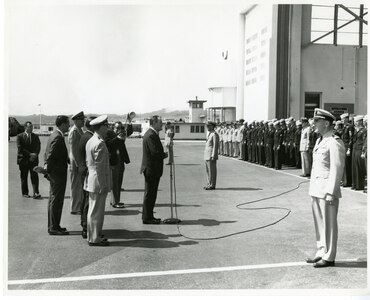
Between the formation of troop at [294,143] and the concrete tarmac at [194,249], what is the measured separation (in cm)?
136

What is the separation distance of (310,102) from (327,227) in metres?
21.4

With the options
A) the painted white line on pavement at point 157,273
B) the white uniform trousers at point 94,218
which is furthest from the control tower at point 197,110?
the painted white line on pavement at point 157,273

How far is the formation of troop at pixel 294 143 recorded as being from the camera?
11.5m

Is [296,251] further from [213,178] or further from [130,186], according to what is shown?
[130,186]

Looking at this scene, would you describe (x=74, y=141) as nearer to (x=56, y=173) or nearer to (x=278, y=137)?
(x=56, y=173)

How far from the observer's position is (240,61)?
29125 millimetres

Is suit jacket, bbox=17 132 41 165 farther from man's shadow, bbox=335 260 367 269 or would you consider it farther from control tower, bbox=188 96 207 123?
control tower, bbox=188 96 207 123

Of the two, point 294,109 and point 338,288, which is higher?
point 294,109

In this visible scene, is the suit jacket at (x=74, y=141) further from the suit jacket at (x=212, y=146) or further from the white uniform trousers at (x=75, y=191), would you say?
the suit jacket at (x=212, y=146)

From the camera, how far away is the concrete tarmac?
16.6 ft

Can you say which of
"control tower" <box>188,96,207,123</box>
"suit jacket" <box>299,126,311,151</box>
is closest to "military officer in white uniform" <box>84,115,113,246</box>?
"suit jacket" <box>299,126,311,151</box>

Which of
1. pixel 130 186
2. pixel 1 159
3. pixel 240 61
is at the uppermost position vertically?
pixel 240 61
